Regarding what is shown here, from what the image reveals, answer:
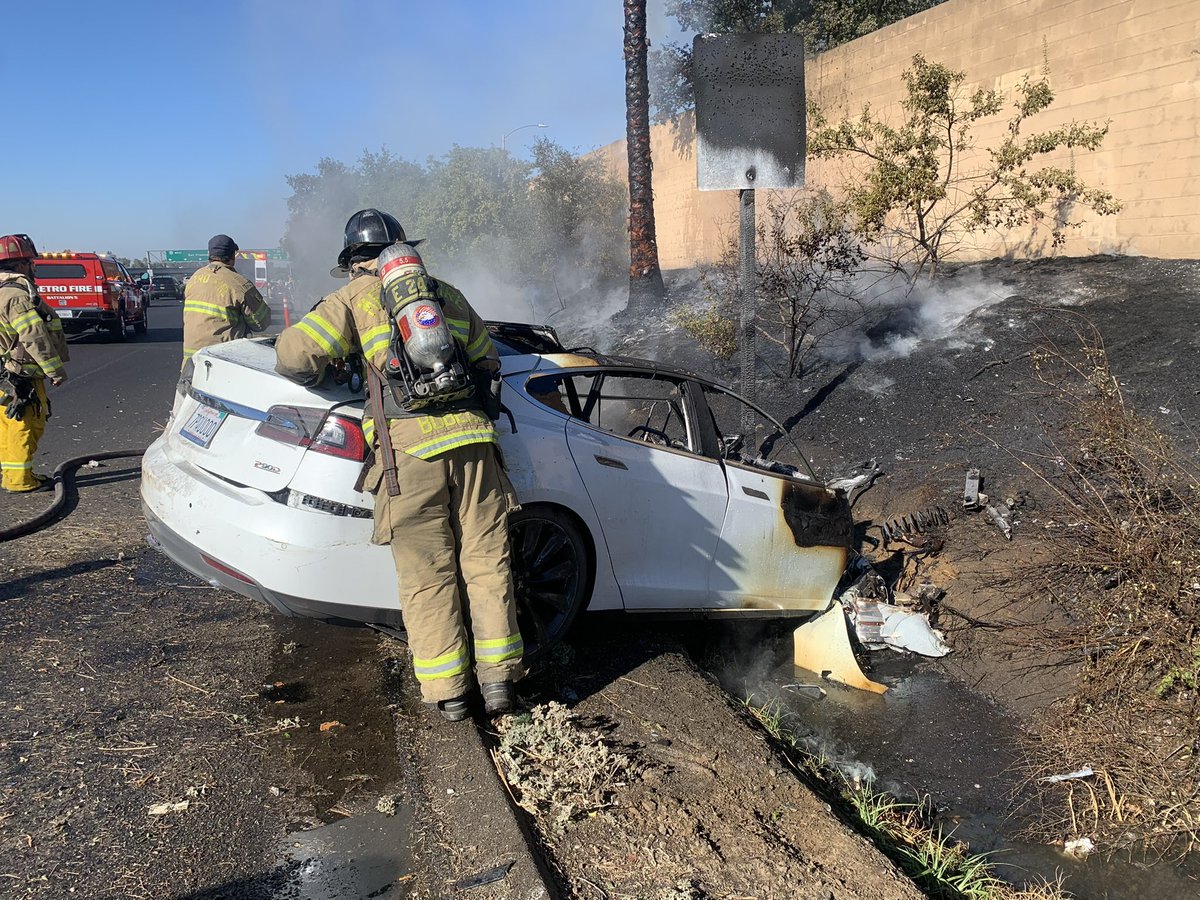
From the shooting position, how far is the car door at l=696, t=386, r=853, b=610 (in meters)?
4.55

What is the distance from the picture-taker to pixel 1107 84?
9945mm

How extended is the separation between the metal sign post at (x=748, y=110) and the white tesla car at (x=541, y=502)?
1.43 m

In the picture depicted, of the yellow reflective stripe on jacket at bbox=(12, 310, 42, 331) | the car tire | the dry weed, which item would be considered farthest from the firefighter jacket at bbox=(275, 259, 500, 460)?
the car tire

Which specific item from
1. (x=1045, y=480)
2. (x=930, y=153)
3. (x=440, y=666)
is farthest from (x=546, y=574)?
(x=930, y=153)

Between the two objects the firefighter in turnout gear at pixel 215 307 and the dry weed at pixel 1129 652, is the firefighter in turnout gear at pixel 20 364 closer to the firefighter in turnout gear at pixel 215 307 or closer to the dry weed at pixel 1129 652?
the firefighter in turnout gear at pixel 215 307

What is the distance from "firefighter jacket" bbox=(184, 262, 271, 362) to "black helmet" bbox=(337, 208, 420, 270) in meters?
3.37

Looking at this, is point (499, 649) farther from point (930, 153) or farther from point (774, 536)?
point (930, 153)

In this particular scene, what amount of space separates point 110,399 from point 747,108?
925 cm

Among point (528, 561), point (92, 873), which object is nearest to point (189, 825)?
point (92, 873)

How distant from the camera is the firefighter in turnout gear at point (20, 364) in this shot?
21.0 feet

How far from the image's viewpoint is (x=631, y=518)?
416cm

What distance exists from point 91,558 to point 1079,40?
1134 cm

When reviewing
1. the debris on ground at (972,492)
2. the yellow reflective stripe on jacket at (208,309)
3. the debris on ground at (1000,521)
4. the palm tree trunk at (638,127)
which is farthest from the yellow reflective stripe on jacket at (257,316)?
the palm tree trunk at (638,127)

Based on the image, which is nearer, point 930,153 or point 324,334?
point 324,334
